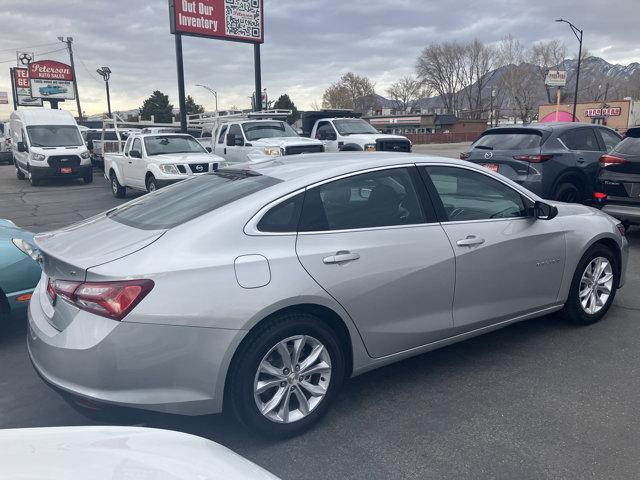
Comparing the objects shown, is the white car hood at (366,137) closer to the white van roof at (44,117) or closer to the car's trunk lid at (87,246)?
the white van roof at (44,117)

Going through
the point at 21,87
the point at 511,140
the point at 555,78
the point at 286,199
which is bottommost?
the point at 286,199

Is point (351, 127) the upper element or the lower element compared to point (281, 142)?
upper

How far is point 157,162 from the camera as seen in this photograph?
43.1 ft

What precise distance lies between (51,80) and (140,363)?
163ft

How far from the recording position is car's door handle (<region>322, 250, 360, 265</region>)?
3.23 metres

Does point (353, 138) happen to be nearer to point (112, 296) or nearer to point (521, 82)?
point (112, 296)

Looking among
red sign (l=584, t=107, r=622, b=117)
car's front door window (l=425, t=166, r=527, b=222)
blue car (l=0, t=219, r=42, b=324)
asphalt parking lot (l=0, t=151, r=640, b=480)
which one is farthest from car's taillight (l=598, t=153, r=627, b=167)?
red sign (l=584, t=107, r=622, b=117)

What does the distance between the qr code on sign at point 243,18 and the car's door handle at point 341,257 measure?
19.2 meters

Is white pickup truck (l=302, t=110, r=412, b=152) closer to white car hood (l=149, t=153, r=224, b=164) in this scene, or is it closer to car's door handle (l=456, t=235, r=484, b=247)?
white car hood (l=149, t=153, r=224, b=164)

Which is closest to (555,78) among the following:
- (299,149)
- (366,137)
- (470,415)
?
(366,137)

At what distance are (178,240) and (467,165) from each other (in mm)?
2301

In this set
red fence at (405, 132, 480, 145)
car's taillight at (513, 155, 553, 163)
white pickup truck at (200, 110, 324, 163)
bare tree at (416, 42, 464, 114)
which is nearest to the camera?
car's taillight at (513, 155, 553, 163)

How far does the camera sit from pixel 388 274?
3.45m

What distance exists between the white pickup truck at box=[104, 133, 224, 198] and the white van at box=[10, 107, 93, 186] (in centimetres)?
406
